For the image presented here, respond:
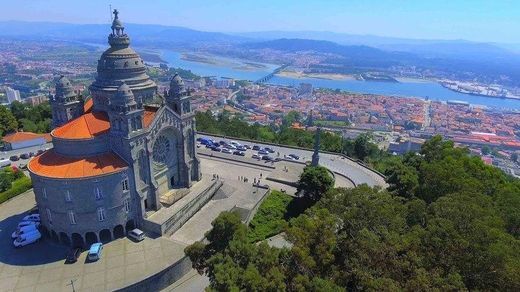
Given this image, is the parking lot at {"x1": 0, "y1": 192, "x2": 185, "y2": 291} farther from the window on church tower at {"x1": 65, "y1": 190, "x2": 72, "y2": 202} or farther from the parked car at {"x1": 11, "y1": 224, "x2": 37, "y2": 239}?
the window on church tower at {"x1": 65, "y1": 190, "x2": 72, "y2": 202}

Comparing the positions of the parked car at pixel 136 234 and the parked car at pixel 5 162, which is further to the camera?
the parked car at pixel 5 162

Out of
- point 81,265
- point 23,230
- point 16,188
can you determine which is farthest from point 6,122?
point 81,265

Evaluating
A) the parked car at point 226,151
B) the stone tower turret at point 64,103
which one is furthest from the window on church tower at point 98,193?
the parked car at point 226,151

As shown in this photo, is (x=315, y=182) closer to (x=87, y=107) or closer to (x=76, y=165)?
(x=76, y=165)

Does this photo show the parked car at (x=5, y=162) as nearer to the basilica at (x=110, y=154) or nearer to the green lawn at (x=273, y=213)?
the basilica at (x=110, y=154)

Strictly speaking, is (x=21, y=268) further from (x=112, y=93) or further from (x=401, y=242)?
(x=401, y=242)
